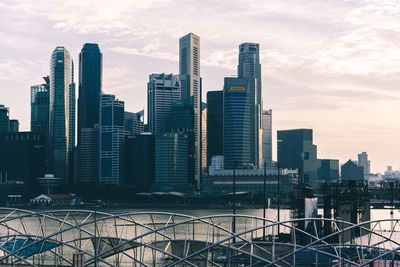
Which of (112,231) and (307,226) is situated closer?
(307,226)

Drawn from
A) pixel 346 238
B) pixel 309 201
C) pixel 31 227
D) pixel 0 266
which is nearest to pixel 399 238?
pixel 346 238

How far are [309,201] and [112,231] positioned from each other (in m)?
58.6

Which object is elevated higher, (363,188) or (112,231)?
(363,188)

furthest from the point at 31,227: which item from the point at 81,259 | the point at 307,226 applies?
the point at 81,259

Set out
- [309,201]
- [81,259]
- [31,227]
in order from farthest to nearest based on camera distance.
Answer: [31,227] < [309,201] < [81,259]

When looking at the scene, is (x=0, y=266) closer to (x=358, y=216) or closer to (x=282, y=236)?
(x=282, y=236)

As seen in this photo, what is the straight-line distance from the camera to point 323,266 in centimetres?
5481

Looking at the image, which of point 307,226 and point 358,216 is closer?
point 307,226

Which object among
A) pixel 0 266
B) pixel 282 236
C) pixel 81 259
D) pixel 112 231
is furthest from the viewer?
pixel 112 231

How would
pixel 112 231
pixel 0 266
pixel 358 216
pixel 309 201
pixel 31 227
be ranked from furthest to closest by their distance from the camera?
pixel 31 227 < pixel 112 231 < pixel 358 216 < pixel 309 201 < pixel 0 266

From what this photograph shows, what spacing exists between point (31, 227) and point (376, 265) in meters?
93.2

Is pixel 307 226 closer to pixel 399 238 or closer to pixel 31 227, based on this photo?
pixel 399 238

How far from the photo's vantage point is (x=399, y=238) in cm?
8519

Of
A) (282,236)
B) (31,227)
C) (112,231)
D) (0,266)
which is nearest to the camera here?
(0,266)
